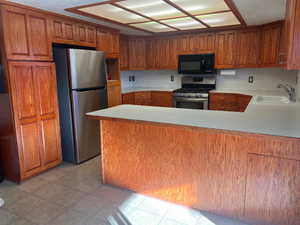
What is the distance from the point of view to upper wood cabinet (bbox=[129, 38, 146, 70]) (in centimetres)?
506

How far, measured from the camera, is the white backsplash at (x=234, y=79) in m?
4.32

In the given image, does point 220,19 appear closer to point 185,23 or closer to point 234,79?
point 185,23

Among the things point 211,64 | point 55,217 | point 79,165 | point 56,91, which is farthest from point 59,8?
point 211,64

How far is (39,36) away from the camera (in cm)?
273

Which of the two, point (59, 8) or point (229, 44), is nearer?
point (59, 8)

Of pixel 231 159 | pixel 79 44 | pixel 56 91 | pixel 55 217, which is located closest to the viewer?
pixel 231 159

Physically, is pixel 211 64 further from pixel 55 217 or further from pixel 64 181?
pixel 55 217

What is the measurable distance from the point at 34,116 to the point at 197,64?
3.34 meters

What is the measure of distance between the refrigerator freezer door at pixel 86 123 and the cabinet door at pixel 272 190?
93.3 inches

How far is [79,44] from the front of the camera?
3.30 metres

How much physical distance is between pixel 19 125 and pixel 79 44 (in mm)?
1500

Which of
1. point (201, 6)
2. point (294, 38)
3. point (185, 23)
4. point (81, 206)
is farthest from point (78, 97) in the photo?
point (294, 38)

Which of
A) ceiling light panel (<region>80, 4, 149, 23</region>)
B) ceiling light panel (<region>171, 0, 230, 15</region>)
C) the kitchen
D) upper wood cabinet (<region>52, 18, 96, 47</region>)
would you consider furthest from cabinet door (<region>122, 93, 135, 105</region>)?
ceiling light panel (<region>171, 0, 230, 15</region>)

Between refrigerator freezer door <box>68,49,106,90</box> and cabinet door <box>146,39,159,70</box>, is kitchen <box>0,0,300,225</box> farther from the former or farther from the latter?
cabinet door <box>146,39,159,70</box>
